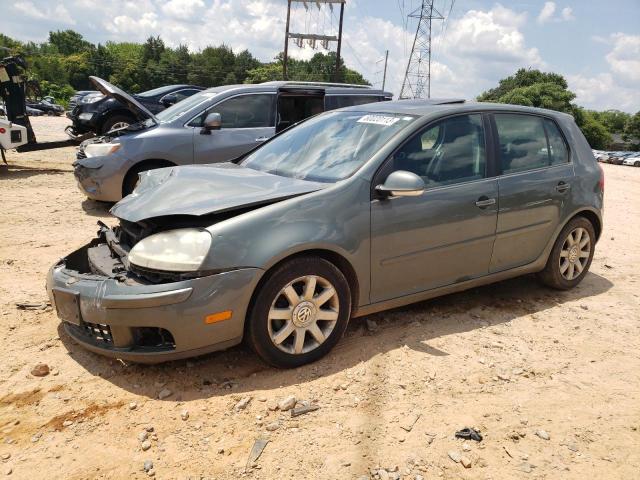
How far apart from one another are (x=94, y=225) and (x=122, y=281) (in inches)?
153

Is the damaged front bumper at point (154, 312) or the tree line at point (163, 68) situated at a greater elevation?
the tree line at point (163, 68)

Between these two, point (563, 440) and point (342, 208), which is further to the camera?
point (342, 208)

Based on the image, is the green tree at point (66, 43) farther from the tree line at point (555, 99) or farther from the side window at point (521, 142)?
the side window at point (521, 142)

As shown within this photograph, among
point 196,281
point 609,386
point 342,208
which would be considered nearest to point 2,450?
point 196,281

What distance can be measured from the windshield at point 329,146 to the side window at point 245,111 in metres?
3.25

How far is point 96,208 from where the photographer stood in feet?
24.2

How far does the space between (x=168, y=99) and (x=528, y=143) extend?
1004 cm

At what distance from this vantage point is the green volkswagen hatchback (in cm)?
292

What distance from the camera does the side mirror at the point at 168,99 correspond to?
1227 centimetres

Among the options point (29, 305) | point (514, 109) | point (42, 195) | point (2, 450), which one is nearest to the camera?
point (2, 450)

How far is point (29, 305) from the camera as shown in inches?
157

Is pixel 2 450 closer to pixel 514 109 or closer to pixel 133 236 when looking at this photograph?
pixel 133 236

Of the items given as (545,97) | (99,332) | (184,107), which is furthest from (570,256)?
(545,97)

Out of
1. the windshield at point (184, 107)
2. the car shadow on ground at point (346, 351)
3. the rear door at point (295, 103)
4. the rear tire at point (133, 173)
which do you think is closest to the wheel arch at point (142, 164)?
the rear tire at point (133, 173)
